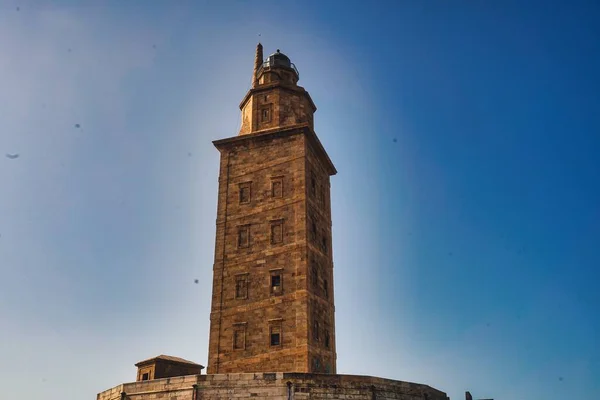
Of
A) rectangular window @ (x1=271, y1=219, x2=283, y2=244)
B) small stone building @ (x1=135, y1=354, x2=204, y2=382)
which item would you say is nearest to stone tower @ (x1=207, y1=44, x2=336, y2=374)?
rectangular window @ (x1=271, y1=219, x2=283, y2=244)

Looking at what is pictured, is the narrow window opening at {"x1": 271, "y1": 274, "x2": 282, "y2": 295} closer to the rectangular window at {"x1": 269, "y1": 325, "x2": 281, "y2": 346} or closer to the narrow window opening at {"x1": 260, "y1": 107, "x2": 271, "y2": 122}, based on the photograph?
the rectangular window at {"x1": 269, "y1": 325, "x2": 281, "y2": 346}

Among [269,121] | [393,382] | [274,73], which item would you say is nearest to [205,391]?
[393,382]

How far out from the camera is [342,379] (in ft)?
76.5

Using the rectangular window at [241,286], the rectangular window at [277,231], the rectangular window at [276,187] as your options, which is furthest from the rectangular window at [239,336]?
the rectangular window at [276,187]

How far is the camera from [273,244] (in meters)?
30.8

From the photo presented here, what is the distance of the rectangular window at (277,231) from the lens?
30859 mm

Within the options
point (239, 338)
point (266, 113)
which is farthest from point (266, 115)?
point (239, 338)

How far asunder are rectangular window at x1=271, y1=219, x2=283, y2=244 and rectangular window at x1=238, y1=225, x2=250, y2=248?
58.9 inches

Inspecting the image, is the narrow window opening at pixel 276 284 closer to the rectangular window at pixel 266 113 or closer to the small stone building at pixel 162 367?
the rectangular window at pixel 266 113

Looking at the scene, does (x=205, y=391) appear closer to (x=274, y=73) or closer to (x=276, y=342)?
(x=276, y=342)

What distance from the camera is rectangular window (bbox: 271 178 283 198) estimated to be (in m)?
32.0

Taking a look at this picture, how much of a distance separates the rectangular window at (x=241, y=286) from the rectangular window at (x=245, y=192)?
456 cm

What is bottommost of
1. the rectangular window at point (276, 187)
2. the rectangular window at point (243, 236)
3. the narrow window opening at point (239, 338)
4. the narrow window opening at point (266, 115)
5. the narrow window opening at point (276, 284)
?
the narrow window opening at point (239, 338)

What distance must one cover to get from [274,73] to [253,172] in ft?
24.5
